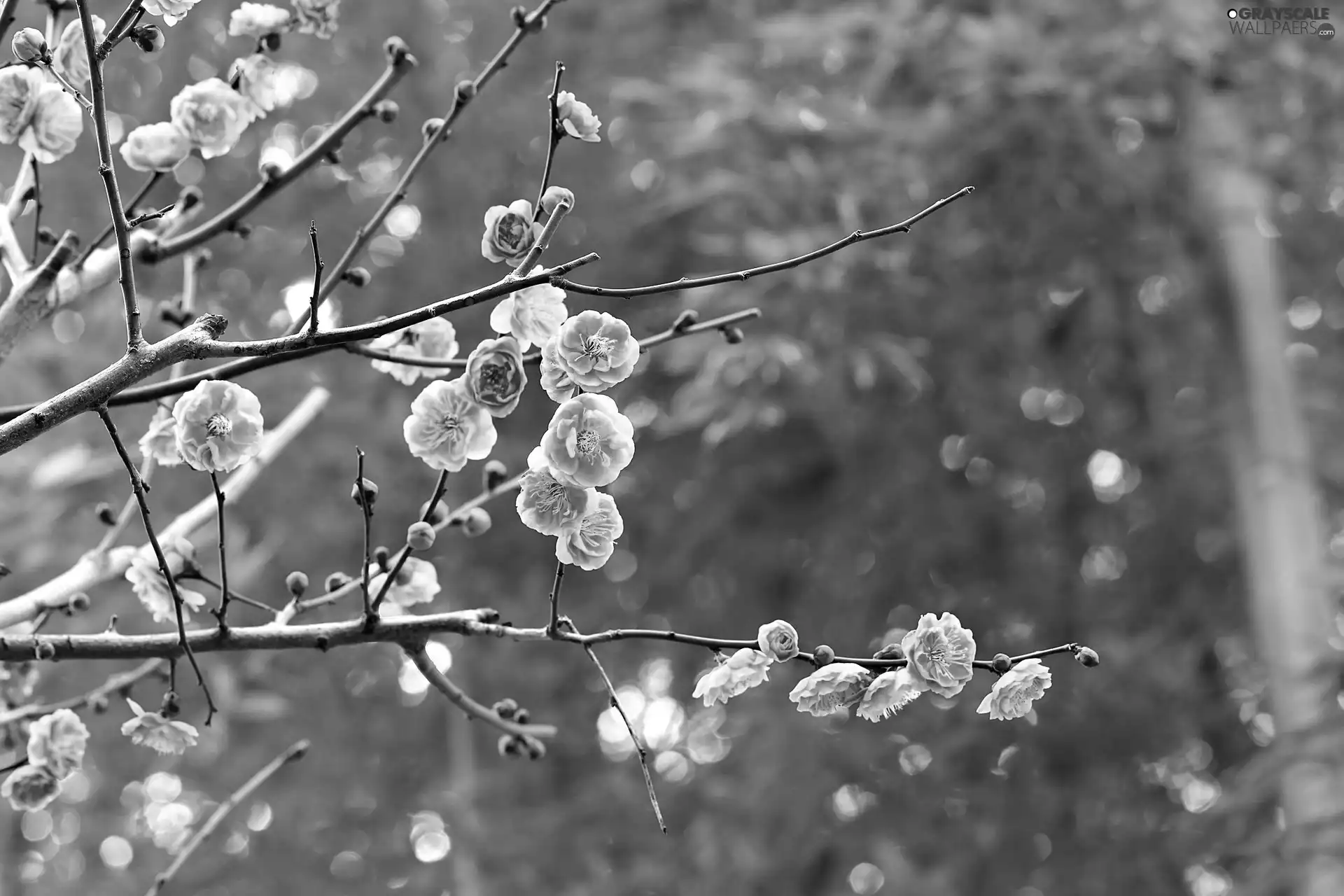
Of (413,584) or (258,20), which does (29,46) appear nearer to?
(258,20)

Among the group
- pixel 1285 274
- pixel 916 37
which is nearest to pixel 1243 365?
pixel 1285 274

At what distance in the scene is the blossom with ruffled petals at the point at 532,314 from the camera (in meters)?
0.92

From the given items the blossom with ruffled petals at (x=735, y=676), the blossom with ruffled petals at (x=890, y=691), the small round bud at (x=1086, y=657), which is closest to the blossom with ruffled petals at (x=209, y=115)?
the blossom with ruffled petals at (x=735, y=676)

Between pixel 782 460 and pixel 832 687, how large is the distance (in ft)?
5.92

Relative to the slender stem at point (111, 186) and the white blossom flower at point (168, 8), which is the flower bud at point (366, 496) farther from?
the white blossom flower at point (168, 8)

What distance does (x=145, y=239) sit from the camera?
46.7 inches

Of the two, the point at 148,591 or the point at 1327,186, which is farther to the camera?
the point at 1327,186

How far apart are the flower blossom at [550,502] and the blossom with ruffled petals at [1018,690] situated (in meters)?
0.35

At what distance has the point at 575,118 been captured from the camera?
99 cm

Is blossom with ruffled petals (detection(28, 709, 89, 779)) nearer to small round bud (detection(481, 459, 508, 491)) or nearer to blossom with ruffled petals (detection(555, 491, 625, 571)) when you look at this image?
small round bud (detection(481, 459, 508, 491))

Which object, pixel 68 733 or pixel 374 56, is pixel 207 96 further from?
pixel 374 56

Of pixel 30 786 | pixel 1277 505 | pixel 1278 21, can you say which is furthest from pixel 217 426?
pixel 1278 21

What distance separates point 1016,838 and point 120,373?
7.36ft

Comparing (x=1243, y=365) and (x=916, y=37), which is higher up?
(x=916, y=37)
